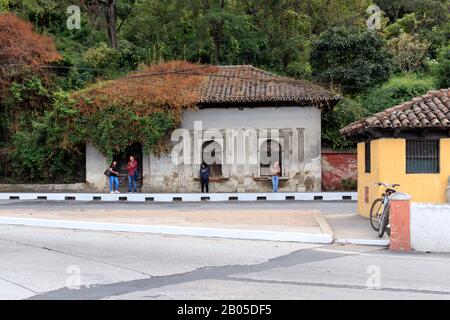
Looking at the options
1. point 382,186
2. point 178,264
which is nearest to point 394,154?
point 382,186

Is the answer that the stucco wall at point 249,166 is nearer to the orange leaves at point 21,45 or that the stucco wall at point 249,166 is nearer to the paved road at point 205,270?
the orange leaves at point 21,45

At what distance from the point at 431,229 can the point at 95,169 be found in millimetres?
20835

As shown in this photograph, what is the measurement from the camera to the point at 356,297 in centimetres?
848

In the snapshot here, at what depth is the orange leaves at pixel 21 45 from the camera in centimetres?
3209

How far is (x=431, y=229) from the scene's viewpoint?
43.6 ft

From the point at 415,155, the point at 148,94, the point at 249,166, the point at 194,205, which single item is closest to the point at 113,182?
the point at 148,94

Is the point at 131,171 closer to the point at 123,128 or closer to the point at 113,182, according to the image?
→ the point at 113,182

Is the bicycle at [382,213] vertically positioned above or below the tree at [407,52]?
below

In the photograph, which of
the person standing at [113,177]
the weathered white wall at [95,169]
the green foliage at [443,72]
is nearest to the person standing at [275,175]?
A: the person standing at [113,177]

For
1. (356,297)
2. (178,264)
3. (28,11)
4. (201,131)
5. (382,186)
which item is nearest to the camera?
(356,297)

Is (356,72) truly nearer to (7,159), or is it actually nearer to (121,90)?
(121,90)

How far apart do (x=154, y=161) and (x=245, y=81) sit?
620 centimetres

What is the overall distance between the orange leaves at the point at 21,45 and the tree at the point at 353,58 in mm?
15245

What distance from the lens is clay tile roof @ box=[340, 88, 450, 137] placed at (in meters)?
16.1
